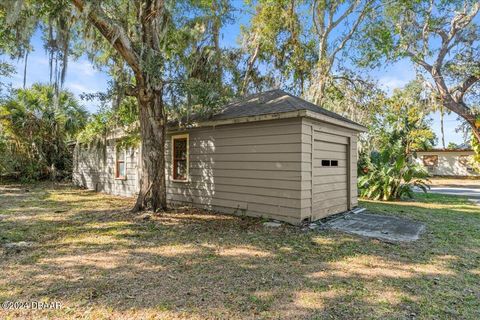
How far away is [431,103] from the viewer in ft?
54.2

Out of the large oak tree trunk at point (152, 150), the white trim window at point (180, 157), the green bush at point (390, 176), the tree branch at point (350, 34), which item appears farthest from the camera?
the tree branch at point (350, 34)

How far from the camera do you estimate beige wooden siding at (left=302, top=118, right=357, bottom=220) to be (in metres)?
5.99

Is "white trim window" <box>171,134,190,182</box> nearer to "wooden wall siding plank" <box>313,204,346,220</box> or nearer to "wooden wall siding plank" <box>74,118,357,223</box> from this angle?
"wooden wall siding plank" <box>74,118,357,223</box>

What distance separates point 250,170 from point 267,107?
153 cm

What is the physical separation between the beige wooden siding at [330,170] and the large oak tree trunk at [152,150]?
3.43 metres

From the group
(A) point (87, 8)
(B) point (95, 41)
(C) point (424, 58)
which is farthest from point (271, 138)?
(C) point (424, 58)

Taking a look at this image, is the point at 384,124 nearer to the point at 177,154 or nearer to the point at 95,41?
the point at 177,154

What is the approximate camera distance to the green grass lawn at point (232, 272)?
8.39ft

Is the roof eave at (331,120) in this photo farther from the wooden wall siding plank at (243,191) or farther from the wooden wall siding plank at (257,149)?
the wooden wall siding plank at (243,191)

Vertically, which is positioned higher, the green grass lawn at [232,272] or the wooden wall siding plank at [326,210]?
the wooden wall siding plank at [326,210]

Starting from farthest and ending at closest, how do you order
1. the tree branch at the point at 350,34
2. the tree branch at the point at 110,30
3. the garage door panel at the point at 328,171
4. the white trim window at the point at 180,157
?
the tree branch at the point at 350,34 → the white trim window at the point at 180,157 → the garage door panel at the point at 328,171 → the tree branch at the point at 110,30

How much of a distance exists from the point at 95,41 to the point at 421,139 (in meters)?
11.9

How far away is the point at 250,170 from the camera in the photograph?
21.4 ft

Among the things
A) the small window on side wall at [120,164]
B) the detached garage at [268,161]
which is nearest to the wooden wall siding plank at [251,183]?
the detached garage at [268,161]
